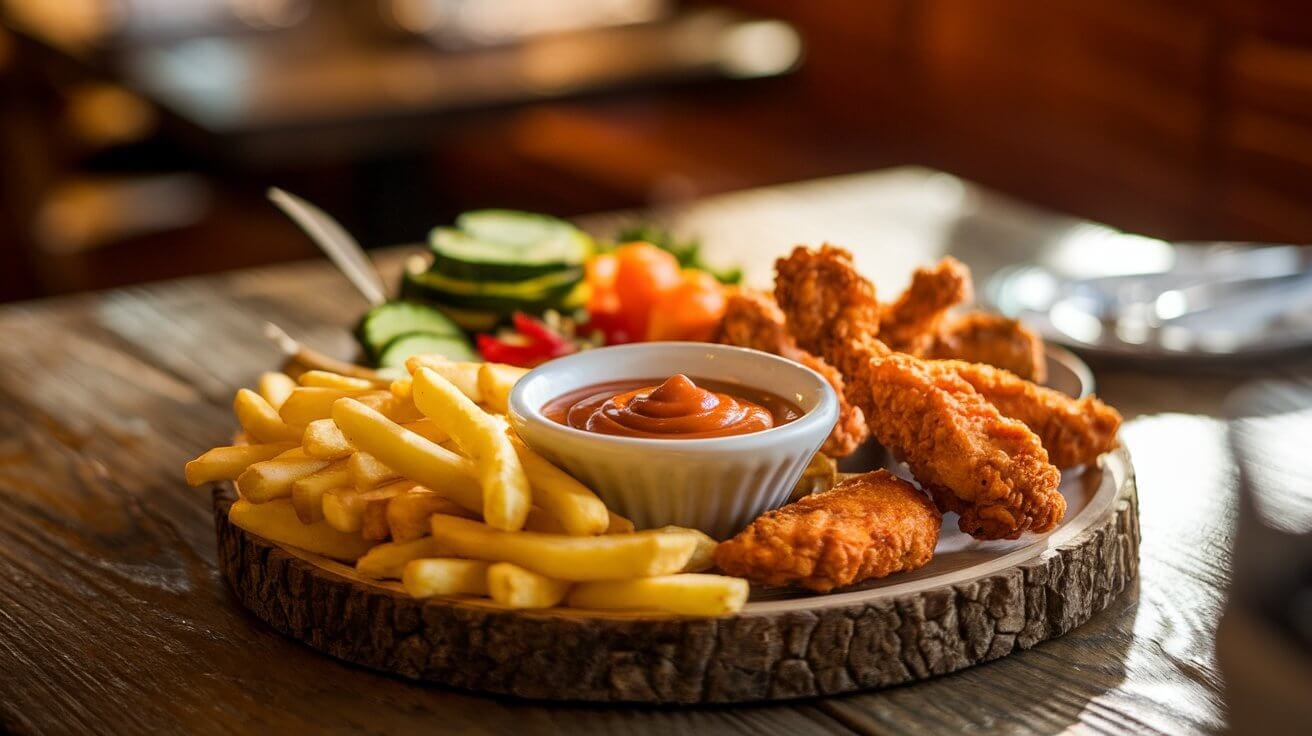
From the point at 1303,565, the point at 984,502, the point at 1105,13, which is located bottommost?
the point at 1303,565

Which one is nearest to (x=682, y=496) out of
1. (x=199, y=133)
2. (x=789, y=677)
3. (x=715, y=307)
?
(x=789, y=677)

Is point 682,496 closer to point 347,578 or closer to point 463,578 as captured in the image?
point 463,578

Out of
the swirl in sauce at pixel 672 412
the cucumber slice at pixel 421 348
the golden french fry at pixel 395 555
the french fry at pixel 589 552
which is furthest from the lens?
the cucumber slice at pixel 421 348

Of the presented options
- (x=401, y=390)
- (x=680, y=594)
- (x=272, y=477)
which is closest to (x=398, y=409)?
(x=401, y=390)

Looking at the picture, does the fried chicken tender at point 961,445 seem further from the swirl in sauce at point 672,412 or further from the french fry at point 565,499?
the french fry at point 565,499

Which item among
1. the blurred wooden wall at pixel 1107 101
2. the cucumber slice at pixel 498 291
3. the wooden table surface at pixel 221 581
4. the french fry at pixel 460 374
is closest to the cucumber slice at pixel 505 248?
the cucumber slice at pixel 498 291

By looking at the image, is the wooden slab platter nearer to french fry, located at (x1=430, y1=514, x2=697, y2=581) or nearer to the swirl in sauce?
french fry, located at (x1=430, y1=514, x2=697, y2=581)

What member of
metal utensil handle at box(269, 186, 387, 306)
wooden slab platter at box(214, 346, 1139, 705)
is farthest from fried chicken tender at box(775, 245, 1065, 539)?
metal utensil handle at box(269, 186, 387, 306)

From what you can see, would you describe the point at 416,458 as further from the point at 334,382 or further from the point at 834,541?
the point at 834,541
